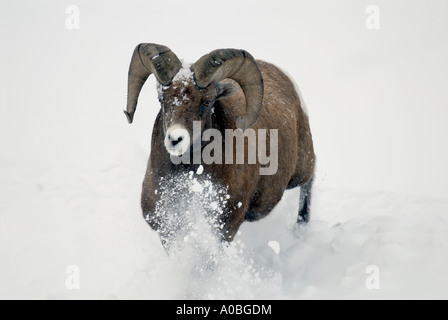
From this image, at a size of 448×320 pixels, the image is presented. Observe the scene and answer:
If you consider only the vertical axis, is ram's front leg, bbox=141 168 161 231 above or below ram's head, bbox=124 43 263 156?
below

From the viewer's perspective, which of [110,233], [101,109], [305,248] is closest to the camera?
[305,248]

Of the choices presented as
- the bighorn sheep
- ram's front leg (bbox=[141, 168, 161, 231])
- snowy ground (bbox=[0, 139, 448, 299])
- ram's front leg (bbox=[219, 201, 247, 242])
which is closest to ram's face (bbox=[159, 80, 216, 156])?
the bighorn sheep

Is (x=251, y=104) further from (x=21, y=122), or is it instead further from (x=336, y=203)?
(x=21, y=122)

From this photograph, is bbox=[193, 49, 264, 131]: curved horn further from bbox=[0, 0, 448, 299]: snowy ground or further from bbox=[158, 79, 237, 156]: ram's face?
bbox=[0, 0, 448, 299]: snowy ground

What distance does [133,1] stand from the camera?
31203mm

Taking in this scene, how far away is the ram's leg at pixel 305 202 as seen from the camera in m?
7.66

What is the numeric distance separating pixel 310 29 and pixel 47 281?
2858cm

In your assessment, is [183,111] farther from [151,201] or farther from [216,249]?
[216,249]

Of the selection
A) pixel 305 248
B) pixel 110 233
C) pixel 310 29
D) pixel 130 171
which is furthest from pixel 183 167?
pixel 310 29

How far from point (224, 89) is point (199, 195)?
4.20ft

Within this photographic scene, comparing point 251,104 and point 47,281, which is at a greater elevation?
point 251,104

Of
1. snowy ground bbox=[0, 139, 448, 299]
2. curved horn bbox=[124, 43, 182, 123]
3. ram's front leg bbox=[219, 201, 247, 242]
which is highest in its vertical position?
curved horn bbox=[124, 43, 182, 123]

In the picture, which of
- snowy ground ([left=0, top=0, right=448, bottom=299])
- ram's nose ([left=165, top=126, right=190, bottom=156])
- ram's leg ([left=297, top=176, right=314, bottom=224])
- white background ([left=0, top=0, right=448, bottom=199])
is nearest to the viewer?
ram's nose ([left=165, top=126, right=190, bottom=156])

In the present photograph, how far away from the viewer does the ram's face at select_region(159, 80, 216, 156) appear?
441cm
